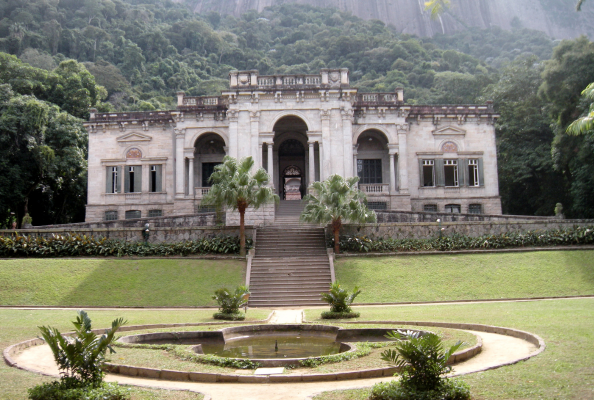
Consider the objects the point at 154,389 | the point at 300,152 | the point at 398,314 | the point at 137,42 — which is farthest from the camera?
the point at 137,42

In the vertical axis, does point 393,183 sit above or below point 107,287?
above

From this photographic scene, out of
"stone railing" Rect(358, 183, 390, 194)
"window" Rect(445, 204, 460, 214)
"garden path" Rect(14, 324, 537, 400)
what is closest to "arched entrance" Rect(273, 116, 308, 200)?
"stone railing" Rect(358, 183, 390, 194)

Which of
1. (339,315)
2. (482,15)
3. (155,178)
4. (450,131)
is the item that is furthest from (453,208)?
(482,15)

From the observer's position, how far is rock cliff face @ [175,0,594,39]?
11888cm

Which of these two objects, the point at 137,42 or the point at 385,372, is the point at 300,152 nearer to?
the point at 385,372

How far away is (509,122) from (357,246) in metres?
24.0

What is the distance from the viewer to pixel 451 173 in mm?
39625

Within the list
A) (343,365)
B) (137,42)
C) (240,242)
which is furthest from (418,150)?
(137,42)

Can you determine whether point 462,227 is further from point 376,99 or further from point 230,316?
point 230,316

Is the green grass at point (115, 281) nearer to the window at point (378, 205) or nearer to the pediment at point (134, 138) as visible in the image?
the window at point (378, 205)

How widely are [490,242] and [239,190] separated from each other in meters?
Result: 13.3

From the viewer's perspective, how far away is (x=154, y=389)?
816 cm

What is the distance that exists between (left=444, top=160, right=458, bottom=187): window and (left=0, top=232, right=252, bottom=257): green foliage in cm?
1937

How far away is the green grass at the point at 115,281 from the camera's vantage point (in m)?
21.4
